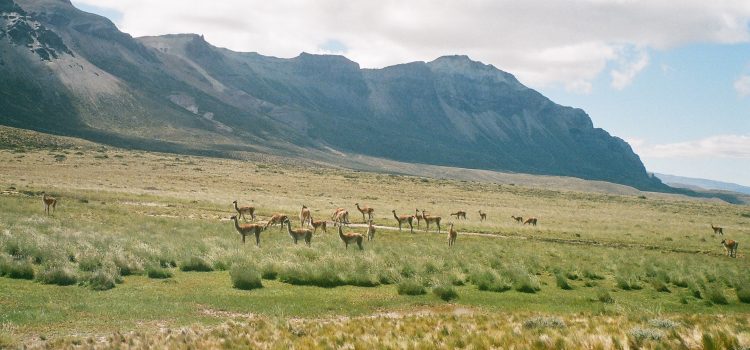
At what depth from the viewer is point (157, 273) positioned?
17.2 m

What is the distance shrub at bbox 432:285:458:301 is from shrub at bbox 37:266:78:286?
37.7 feet

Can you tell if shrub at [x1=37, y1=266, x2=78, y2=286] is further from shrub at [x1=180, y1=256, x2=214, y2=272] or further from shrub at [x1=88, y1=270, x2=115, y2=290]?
shrub at [x1=180, y1=256, x2=214, y2=272]

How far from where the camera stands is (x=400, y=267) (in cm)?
1991

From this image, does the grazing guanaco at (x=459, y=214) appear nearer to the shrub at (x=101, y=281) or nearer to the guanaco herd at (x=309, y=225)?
the guanaco herd at (x=309, y=225)

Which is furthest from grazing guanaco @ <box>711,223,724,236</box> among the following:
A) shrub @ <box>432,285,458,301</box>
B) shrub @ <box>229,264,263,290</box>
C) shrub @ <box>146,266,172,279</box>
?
shrub @ <box>146,266,172,279</box>

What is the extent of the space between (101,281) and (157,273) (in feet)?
7.53

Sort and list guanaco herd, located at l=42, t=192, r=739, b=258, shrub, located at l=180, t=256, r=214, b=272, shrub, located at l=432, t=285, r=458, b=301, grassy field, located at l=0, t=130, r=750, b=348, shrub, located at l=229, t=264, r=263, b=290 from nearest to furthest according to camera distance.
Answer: grassy field, located at l=0, t=130, r=750, b=348
shrub, located at l=432, t=285, r=458, b=301
shrub, located at l=229, t=264, r=263, b=290
shrub, located at l=180, t=256, r=214, b=272
guanaco herd, located at l=42, t=192, r=739, b=258

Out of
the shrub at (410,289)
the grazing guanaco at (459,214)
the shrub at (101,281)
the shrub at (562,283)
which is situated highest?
the shrub at (562,283)

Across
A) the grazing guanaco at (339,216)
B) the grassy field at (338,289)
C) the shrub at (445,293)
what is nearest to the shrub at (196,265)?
the grassy field at (338,289)

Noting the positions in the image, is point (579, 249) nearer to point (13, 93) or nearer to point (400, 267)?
point (400, 267)

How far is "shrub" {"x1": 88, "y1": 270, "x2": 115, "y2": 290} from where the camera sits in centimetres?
1480

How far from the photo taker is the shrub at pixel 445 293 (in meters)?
16.1

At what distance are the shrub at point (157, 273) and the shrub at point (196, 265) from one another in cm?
166

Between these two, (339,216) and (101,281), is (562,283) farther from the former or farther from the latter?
(339,216)
